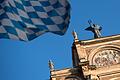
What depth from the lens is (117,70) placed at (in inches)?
949

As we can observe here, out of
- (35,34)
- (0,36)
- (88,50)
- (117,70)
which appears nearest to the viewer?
(0,36)

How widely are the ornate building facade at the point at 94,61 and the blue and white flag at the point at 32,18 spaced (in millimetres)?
16388

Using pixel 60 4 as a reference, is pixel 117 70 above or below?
below

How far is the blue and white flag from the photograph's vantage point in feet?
23.5

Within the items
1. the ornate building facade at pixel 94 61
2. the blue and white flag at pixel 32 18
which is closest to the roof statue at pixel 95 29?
the ornate building facade at pixel 94 61

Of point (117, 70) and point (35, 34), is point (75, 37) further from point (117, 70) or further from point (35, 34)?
point (35, 34)

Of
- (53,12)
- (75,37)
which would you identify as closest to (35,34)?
(53,12)

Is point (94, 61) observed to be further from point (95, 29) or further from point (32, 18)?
point (32, 18)

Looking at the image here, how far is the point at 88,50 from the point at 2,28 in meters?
19.2

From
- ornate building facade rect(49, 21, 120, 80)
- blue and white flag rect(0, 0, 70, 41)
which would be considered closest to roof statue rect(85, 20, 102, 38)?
ornate building facade rect(49, 21, 120, 80)

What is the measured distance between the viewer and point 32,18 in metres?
7.61

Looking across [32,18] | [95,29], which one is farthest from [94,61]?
[32,18]

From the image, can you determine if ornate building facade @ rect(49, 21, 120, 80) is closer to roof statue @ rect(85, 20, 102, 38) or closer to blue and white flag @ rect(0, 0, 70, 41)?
roof statue @ rect(85, 20, 102, 38)

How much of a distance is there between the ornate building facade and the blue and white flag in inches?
645
